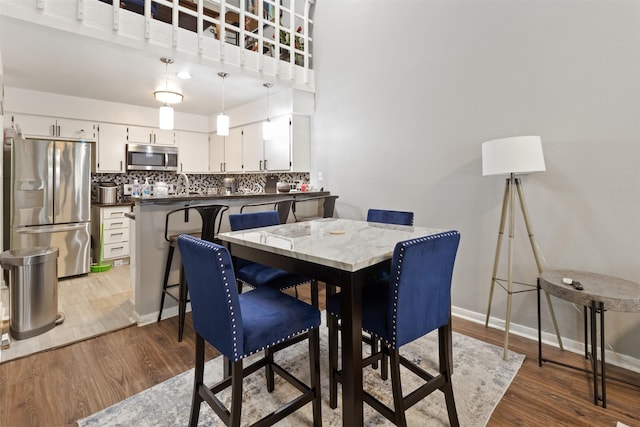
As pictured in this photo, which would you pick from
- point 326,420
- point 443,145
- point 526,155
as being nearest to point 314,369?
point 326,420

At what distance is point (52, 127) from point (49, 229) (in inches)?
61.7

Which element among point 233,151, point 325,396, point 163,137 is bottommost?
point 325,396

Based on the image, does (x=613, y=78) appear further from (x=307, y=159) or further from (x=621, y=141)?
(x=307, y=159)

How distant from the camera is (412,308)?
4.64 feet

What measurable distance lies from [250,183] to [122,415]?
4392mm

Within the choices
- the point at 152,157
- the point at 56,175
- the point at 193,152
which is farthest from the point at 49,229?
the point at 193,152

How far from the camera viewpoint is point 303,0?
4348 millimetres

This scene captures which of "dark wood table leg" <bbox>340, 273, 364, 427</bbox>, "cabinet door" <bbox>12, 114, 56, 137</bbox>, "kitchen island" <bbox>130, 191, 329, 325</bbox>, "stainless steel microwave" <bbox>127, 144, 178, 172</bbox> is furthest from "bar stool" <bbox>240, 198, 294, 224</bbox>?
"cabinet door" <bbox>12, 114, 56, 137</bbox>

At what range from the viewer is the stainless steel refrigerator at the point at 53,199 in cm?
363

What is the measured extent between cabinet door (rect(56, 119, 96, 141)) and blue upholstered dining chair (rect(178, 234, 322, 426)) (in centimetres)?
449

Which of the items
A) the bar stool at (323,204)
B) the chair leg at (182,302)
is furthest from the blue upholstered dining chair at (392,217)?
the chair leg at (182,302)

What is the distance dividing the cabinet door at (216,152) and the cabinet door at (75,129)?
1.80 metres

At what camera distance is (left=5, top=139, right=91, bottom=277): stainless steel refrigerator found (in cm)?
363

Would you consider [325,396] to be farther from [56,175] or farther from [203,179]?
[203,179]
